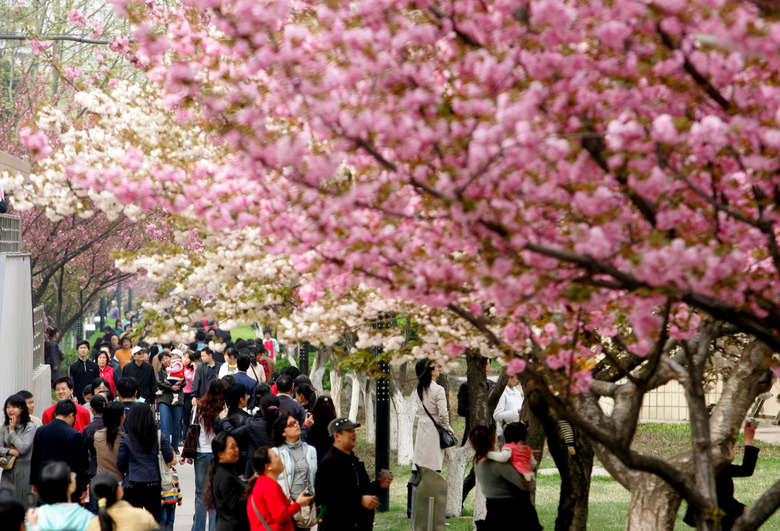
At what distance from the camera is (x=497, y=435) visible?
12.7 metres

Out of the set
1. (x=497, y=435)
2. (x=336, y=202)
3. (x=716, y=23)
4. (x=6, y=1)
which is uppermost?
(x=6, y=1)

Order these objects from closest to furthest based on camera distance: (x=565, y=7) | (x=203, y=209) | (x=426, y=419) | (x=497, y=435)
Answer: (x=565, y=7)
(x=203, y=209)
(x=426, y=419)
(x=497, y=435)

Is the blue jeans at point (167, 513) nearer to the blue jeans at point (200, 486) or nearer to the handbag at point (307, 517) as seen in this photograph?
the blue jeans at point (200, 486)

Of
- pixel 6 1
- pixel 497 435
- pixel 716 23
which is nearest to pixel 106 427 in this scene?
pixel 497 435

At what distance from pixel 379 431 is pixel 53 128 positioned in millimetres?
5593

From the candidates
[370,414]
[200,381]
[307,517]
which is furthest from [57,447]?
Answer: [370,414]

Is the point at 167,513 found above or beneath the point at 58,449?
beneath

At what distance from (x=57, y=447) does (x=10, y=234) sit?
6.66 m

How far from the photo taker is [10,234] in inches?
592

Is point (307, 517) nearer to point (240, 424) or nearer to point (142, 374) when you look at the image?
point (240, 424)

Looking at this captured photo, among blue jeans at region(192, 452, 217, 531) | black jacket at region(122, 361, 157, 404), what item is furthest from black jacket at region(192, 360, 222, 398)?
blue jeans at region(192, 452, 217, 531)

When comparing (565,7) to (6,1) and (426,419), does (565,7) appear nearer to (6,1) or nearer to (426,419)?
(426,419)

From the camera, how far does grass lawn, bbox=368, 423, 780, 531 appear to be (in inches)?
504

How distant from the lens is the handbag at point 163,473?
9492 mm
